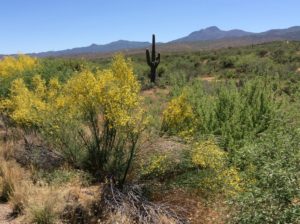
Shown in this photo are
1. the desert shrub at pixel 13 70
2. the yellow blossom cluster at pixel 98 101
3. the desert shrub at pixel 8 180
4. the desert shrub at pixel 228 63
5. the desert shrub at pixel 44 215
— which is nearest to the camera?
the desert shrub at pixel 44 215

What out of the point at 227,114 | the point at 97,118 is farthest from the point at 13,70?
the point at 227,114

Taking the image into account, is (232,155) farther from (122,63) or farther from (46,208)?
(46,208)

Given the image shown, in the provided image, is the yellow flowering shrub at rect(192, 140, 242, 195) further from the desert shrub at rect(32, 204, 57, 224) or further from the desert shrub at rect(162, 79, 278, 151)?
the desert shrub at rect(32, 204, 57, 224)

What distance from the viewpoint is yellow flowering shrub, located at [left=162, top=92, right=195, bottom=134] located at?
906cm

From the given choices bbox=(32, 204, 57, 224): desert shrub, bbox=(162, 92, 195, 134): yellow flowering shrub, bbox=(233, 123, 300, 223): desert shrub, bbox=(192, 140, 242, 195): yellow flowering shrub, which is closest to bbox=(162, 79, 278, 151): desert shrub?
bbox=(162, 92, 195, 134): yellow flowering shrub

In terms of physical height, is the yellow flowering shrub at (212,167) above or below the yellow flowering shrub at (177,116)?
below

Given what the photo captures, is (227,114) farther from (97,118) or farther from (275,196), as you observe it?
(275,196)

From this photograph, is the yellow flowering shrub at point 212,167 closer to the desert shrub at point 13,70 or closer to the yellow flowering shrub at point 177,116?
the yellow flowering shrub at point 177,116

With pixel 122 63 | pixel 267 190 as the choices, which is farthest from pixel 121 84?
pixel 267 190

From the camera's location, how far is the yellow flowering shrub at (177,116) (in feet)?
29.7

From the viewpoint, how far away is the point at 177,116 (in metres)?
9.06

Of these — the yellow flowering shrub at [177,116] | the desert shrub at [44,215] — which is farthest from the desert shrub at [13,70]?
the desert shrub at [44,215]

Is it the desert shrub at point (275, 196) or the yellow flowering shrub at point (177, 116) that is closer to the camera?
the desert shrub at point (275, 196)

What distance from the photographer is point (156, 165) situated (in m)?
8.08
